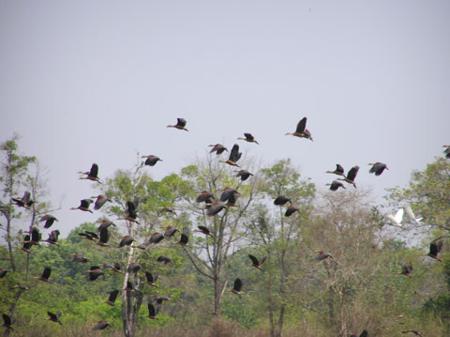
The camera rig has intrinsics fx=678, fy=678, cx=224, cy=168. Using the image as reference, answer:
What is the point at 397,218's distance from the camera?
35.5 metres

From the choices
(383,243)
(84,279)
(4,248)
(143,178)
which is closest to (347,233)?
(383,243)

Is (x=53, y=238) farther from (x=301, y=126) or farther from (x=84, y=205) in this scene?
(x=301, y=126)

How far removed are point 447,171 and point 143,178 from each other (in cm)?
1628

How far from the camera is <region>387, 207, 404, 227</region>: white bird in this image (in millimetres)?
35062

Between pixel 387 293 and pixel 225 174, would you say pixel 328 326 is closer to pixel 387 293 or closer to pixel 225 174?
pixel 387 293

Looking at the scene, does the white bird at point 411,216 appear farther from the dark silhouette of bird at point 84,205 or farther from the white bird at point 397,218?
the dark silhouette of bird at point 84,205

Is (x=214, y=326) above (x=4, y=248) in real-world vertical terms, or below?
below

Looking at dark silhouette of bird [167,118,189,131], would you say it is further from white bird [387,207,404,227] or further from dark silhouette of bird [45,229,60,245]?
white bird [387,207,404,227]

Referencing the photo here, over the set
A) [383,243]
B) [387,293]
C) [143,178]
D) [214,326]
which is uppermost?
[143,178]

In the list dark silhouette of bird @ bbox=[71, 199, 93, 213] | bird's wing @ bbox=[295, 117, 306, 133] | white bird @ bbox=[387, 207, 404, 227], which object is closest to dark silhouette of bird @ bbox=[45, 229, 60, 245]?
dark silhouette of bird @ bbox=[71, 199, 93, 213]

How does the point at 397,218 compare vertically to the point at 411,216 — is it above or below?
below

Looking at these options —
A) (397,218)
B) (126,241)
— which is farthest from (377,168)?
(397,218)

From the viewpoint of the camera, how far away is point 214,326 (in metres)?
32.8

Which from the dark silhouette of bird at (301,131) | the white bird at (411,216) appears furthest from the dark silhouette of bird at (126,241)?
the white bird at (411,216)
